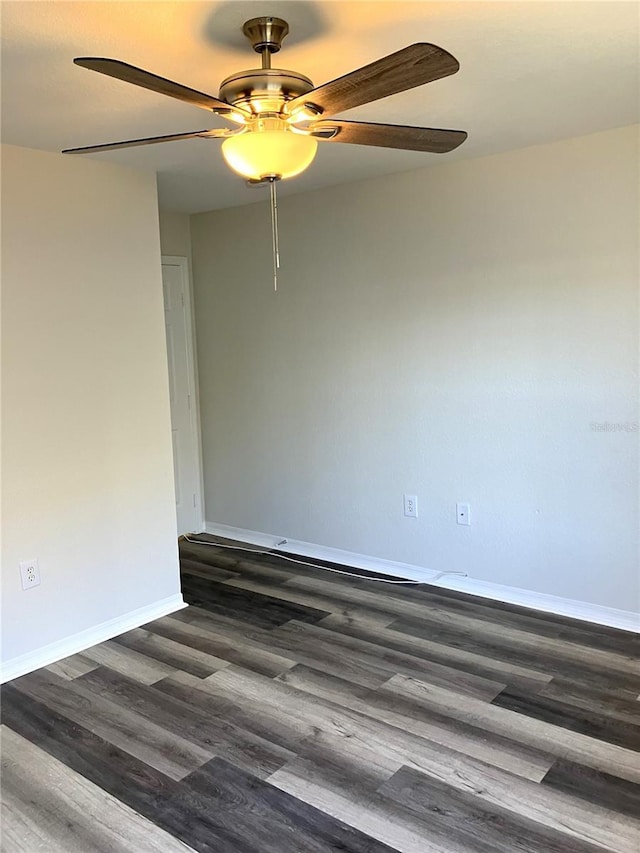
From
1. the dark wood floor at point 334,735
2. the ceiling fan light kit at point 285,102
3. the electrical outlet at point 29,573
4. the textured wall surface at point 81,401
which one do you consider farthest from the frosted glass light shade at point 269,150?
the electrical outlet at point 29,573

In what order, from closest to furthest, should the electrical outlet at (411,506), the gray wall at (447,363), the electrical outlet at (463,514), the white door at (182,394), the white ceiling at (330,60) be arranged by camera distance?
the white ceiling at (330,60) → the gray wall at (447,363) → the electrical outlet at (463,514) → the electrical outlet at (411,506) → the white door at (182,394)

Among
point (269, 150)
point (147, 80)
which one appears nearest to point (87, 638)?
point (269, 150)

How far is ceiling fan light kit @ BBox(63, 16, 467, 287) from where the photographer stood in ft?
4.77

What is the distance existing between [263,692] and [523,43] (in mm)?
2430

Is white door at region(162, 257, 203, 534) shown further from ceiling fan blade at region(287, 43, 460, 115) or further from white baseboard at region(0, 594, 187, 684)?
ceiling fan blade at region(287, 43, 460, 115)

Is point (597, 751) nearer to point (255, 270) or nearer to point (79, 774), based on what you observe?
point (79, 774)

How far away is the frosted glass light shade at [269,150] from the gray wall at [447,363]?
184 centimetres

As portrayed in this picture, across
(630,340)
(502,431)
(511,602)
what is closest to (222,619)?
(511,602)

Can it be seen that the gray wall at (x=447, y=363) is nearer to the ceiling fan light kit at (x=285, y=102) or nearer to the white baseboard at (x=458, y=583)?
the white baseboard at (x=458, y=583)

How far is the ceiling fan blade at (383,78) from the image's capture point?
1371 millimetres

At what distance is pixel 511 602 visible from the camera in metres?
3.50

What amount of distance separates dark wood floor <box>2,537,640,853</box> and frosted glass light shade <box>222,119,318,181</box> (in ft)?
5.97

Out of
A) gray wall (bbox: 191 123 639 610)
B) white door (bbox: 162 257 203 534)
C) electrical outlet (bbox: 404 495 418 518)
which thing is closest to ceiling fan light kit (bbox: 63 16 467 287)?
gray wall (bbox: 191 123 639 610)

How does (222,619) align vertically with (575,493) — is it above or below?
below
